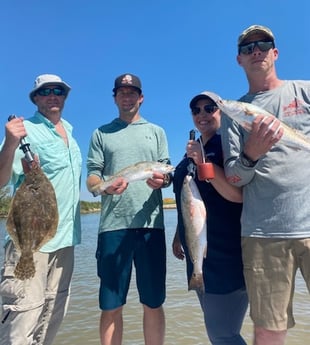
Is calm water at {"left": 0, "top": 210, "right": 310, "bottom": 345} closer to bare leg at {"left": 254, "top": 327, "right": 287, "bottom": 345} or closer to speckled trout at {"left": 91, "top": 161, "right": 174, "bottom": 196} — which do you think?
bare leg at {"left": 254, "top": 327, "right": 287, "bottom": 345}

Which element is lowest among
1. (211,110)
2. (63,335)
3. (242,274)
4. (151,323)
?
(63,335)

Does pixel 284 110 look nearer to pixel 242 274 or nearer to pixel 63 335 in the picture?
pixel 242 274

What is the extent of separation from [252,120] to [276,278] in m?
1.57

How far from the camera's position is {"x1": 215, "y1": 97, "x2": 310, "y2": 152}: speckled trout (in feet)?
11.7

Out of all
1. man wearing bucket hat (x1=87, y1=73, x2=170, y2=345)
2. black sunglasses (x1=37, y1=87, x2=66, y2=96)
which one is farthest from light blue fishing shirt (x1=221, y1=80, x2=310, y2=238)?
black sunglasses (x1=37, y1=87, x2=66, y2=96)

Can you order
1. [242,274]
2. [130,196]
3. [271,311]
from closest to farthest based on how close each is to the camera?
[271,311] < [242,274] < [130,196]

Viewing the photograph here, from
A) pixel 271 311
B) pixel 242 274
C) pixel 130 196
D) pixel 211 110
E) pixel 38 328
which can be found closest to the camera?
pixel 271 311

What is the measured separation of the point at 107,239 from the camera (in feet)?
16.5

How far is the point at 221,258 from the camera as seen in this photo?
4078 mm

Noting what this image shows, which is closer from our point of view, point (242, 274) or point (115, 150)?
point (242, 274)

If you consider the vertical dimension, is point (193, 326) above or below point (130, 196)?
below

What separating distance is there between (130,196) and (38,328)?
2.10 m

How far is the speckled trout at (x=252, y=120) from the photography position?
3553 mm

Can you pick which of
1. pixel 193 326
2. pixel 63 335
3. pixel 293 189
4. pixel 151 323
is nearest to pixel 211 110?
pixel 293 189
